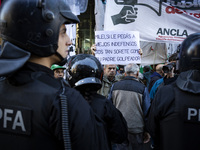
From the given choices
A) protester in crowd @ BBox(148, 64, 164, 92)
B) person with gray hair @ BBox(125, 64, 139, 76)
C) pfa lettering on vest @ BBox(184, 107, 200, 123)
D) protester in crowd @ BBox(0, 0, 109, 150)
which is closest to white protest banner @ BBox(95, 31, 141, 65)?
person with gray hair @ BBox(125, 64, 139, 76)

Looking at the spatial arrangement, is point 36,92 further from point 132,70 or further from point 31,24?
point 132,70

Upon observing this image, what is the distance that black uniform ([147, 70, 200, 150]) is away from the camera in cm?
200

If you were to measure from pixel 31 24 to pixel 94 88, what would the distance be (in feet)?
3.53

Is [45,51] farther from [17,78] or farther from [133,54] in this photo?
[133,54]

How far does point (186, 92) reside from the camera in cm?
207

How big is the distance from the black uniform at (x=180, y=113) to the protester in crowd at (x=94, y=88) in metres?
0.45

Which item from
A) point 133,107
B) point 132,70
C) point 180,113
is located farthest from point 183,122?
point 132,70

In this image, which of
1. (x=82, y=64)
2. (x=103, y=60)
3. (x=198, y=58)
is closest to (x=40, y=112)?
(x=82, y=64)

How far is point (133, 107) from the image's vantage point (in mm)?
3809

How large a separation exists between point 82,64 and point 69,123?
1.15m

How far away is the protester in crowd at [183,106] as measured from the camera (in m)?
2.01

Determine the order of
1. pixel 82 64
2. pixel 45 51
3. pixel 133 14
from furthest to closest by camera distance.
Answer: pixel 133 14 < pixel 82 64 < pixel 45 51

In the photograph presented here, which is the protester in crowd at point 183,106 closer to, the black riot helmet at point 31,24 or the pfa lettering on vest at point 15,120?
the black riot helmet at point 31,24

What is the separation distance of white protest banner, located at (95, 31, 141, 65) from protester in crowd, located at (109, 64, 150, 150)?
2.58 ft
